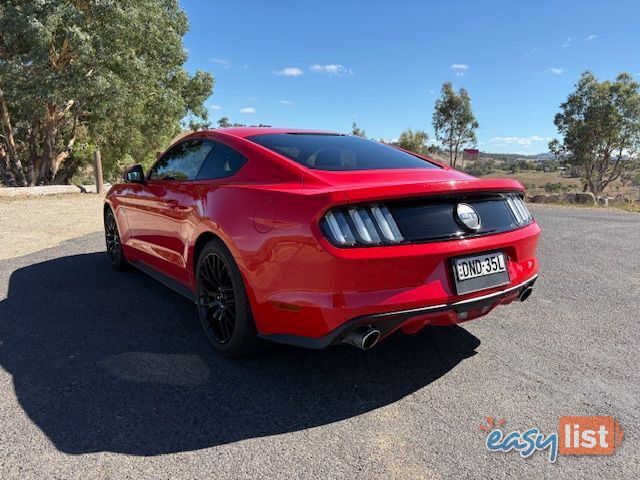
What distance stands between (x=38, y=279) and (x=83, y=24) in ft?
40.2

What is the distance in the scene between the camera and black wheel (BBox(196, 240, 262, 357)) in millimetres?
2803

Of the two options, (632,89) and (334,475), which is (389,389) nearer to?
(334,475)

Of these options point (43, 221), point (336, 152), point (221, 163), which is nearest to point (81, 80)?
point (43, 221)

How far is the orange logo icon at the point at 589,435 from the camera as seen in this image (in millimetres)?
2141

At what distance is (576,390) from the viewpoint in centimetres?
264

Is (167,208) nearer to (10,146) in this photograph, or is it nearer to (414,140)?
(10,146)

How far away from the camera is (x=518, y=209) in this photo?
3035 millimetres

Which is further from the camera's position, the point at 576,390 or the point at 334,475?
the point at 576,390

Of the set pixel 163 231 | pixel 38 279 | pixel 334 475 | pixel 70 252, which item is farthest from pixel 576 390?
pixel 70 252

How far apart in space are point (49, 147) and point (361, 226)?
18.4 metres

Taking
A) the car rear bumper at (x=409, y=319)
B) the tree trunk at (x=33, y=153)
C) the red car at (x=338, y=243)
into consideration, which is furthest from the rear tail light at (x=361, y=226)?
→ the tree trunk at (x=33, y=153)

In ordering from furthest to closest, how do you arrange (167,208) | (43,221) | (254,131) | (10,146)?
(10,146) < (43,221) < (167,208) < (254,131)

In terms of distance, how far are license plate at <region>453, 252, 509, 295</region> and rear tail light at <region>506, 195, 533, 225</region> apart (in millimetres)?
390

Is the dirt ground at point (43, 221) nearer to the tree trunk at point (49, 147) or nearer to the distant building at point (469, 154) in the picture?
the tree trunk at point (49, 147)
